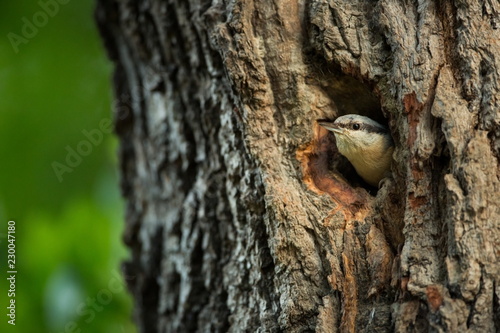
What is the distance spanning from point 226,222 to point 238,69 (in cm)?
92

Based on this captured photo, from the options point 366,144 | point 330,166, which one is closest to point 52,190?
point 330,166

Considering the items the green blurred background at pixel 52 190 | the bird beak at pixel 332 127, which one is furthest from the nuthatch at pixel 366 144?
the green blurred background at pixel 52 190

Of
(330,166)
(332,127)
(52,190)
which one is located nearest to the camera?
(332,127)

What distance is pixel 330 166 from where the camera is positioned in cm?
350

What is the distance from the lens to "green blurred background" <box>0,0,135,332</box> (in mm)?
3875

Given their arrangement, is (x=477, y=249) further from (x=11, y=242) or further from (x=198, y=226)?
(x=11, y=242)

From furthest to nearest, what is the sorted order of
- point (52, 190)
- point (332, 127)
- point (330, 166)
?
point (52, 190) < point (330, 166) < point (332, 127)

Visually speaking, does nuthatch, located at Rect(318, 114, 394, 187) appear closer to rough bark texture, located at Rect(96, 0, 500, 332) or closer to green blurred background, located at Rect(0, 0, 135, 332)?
rough bark texture, located at Rect(96, 0, 500, 332)

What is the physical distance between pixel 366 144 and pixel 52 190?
→ 2062mm

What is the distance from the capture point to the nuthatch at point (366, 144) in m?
3.43

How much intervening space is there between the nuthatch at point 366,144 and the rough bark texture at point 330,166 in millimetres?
71

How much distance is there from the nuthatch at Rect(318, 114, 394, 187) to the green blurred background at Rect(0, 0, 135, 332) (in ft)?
5.79

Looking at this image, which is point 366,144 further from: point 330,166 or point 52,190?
point 52,190

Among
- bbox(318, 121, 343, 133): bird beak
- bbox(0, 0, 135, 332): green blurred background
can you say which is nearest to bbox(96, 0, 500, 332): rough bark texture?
bbox(318, 121, 343, 133): bird beak
